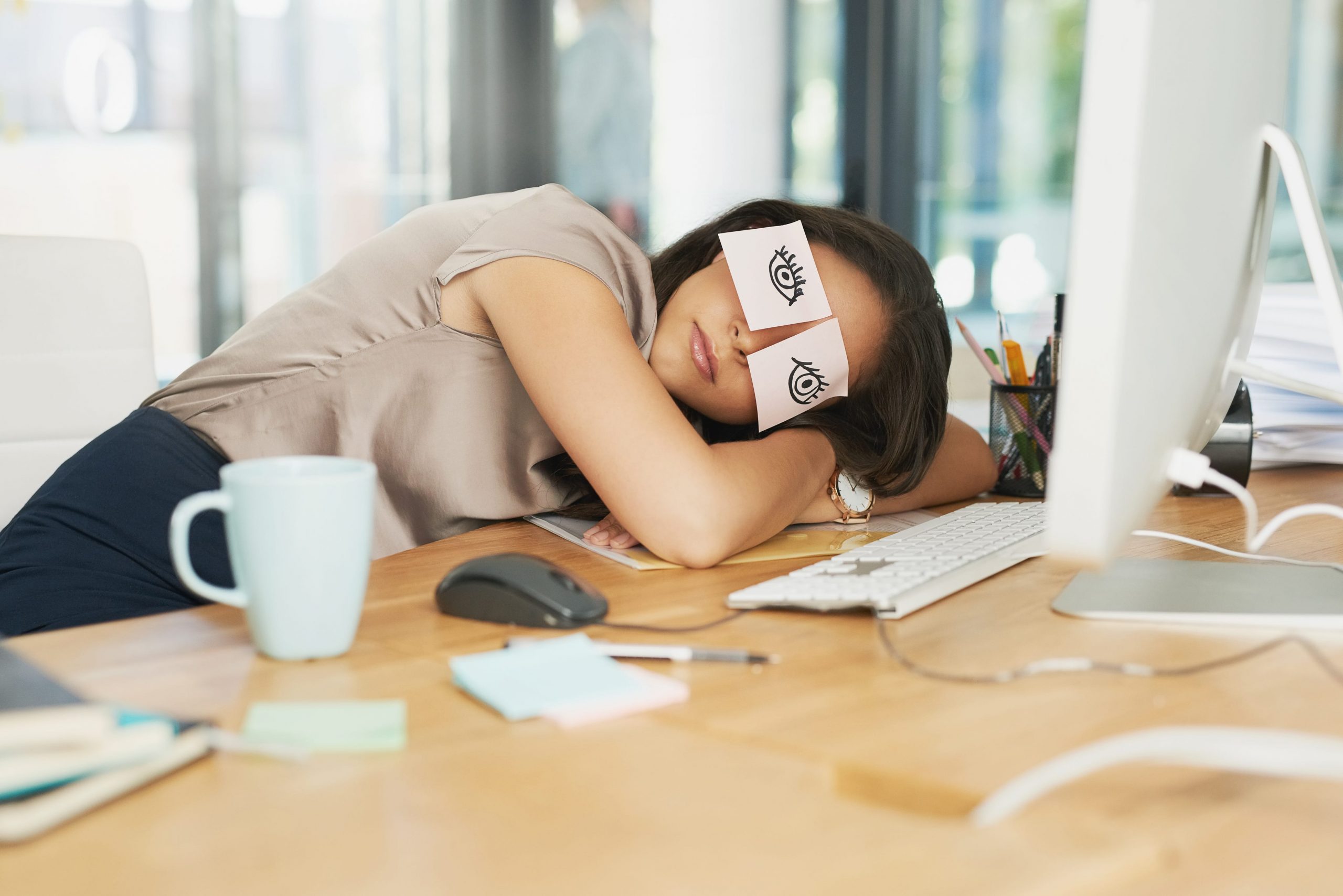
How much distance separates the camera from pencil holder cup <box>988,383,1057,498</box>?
1.34 m

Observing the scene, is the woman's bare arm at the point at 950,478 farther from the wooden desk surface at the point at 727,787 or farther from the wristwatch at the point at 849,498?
the wooden desk surface at the point at 727,787

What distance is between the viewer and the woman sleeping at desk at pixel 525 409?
1.00 meters

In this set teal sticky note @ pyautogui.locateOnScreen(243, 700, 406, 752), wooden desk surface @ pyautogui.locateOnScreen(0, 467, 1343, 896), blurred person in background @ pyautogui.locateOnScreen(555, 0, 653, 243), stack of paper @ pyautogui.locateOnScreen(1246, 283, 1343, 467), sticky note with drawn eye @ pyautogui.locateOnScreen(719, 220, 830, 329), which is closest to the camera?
wooden desk surface @ pyautogui.locateOnScreen(0, 467, 1343, 896)

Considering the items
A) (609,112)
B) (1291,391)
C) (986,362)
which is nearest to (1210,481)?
(986,362)

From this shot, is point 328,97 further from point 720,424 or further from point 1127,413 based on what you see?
point 1127,413

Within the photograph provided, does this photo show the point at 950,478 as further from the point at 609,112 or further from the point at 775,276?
the point at 609,112

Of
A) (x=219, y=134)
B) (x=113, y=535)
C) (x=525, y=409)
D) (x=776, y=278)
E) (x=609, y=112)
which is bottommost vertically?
(x=113, y=535)

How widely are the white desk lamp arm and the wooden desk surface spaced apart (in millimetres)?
228

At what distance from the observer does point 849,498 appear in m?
1.21

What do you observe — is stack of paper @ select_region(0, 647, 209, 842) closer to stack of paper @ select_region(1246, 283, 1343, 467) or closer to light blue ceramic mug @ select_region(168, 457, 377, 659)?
light blue ceramic mug @ select_region(168, 457, 377, 659)

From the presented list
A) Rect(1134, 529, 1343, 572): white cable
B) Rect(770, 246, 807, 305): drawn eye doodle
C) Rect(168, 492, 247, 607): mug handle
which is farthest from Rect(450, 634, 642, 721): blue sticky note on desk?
Rect(770, 246, 807, 305): drawn eye doodle

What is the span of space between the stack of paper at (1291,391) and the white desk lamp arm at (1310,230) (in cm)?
66

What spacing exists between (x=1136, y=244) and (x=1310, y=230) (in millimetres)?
439

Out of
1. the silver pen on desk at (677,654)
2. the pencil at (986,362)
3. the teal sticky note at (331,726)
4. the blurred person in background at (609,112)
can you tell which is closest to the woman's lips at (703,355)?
the pencil at (986,362)
